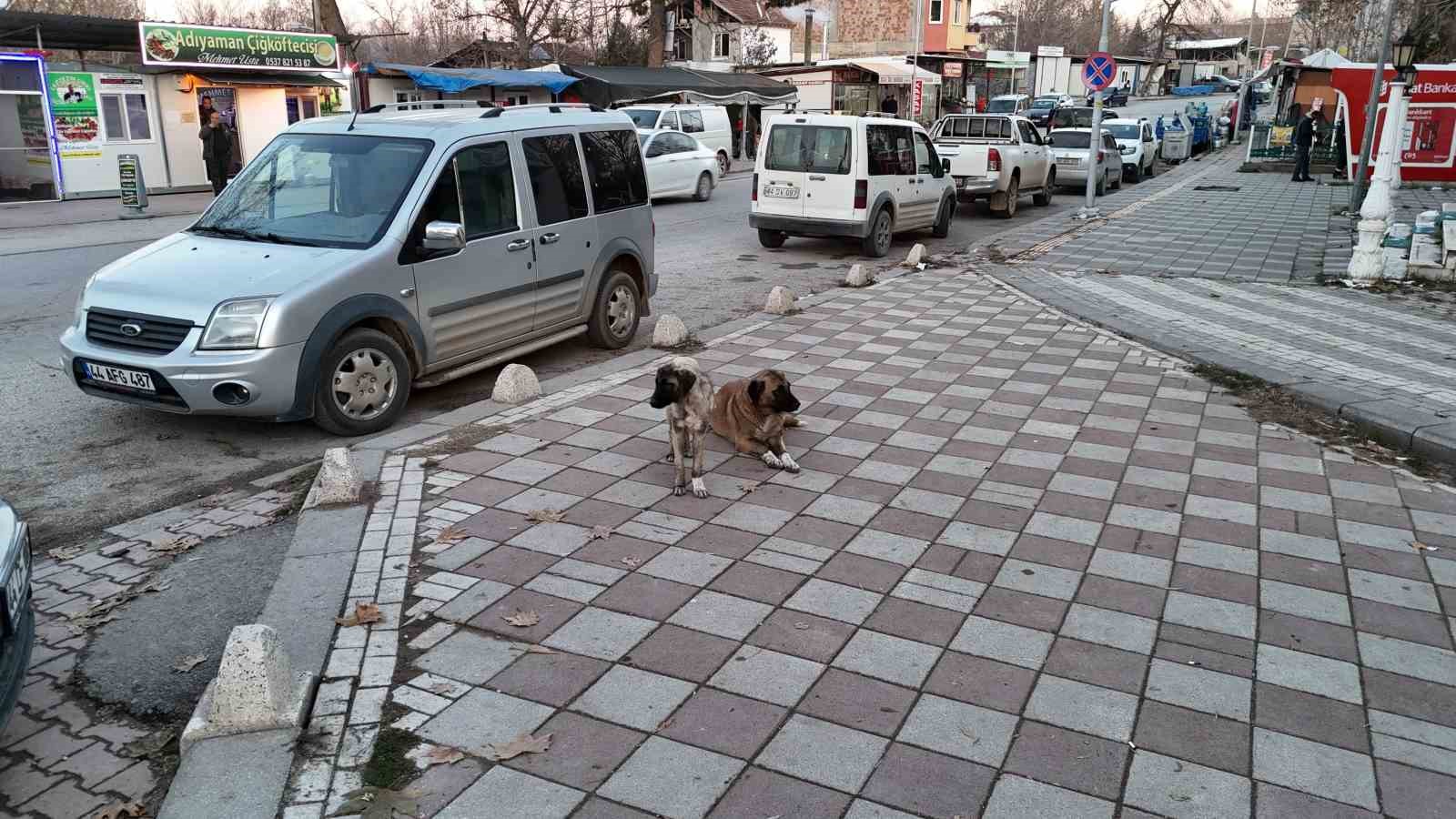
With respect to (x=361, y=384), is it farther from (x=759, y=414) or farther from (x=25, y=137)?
(x=25, y=137)

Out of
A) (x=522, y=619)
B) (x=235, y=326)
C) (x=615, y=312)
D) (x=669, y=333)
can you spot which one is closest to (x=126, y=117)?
(x=615, y=312)

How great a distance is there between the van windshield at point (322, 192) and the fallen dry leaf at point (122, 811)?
14.1 feet

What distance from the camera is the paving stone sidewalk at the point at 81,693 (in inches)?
134

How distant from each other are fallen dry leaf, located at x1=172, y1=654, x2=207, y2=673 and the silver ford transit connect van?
2388mm

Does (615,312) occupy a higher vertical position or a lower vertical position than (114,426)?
higher

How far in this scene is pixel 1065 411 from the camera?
7441 millimetres

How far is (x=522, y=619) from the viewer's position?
4379 mm

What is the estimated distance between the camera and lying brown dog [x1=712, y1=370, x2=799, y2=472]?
19.6 feet

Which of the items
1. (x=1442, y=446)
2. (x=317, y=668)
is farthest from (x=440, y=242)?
(x=1442, y=446)

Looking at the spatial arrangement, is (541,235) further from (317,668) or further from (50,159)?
(50,159)

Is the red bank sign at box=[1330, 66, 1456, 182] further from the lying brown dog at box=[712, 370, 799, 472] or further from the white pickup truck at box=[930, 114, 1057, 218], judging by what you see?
the lying brown dog at box=[712, 370, 799, 472]

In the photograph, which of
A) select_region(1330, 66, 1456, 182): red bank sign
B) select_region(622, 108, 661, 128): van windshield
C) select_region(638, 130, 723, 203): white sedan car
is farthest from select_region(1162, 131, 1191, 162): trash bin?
select_region(638, 130, 723, 203): white sedan car

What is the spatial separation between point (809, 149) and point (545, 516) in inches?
406

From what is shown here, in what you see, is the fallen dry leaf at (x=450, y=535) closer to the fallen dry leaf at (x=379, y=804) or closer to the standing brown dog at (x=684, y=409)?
the standing brown dog at (x=684, y=409)
